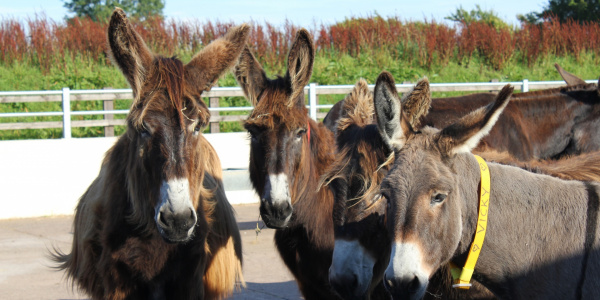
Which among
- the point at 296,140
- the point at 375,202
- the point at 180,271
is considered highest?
the point at 296,140

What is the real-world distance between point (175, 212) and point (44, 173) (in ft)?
25.3

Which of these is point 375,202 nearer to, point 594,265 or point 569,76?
point 594,265

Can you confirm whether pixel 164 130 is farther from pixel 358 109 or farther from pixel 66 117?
pixel 66 117

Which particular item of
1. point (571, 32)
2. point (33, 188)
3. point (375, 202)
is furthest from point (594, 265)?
point (571, 32)

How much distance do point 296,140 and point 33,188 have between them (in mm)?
7195

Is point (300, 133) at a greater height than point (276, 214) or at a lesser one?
greater

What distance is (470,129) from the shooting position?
280cm

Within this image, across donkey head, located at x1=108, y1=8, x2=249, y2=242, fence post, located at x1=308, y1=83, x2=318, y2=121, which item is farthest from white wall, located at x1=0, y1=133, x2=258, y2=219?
donkey head, located at x1=108, y1=8, x2=249, y2=242

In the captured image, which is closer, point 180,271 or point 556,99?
point 180,271

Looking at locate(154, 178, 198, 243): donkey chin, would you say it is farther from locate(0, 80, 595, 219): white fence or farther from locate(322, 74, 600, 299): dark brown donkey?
locate(0, 80, 595, 219): white fence

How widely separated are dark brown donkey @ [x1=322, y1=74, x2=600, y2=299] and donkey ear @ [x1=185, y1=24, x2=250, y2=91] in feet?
3.31

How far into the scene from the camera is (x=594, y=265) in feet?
9.50

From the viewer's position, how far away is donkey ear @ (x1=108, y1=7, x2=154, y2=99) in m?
3.72

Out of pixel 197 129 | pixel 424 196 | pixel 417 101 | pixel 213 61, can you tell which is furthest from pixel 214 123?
pixel 424 196
